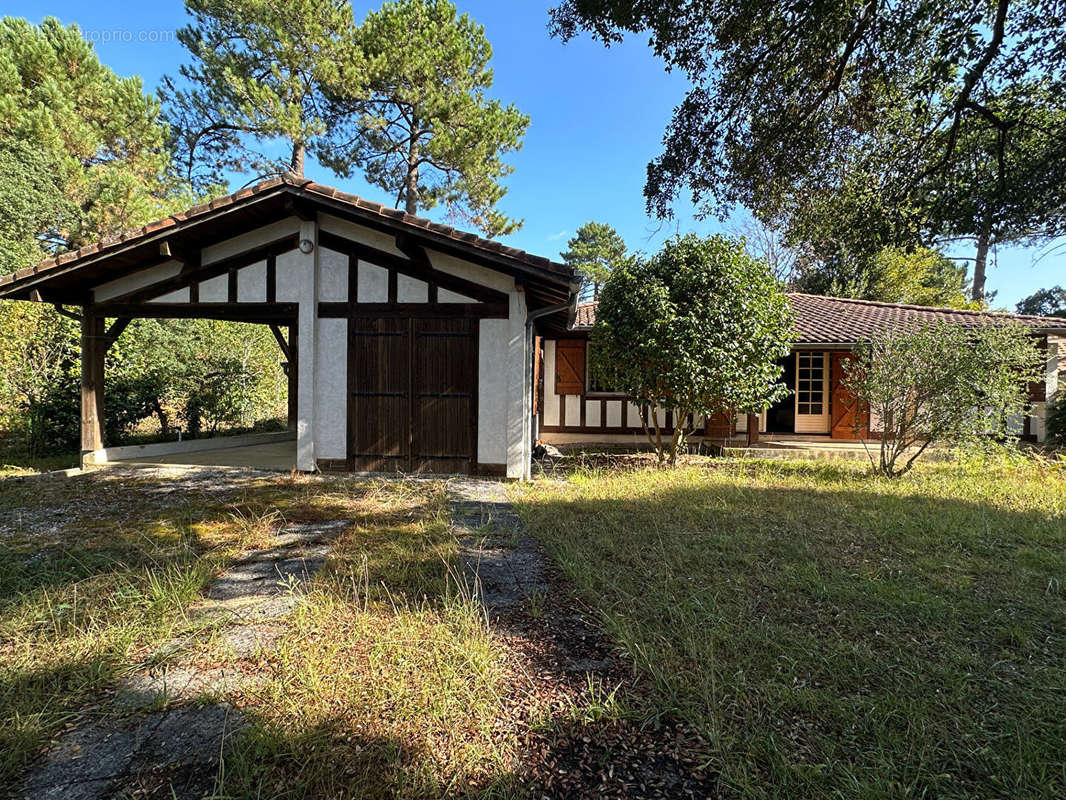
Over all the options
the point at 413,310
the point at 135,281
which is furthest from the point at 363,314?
the point at 135,281

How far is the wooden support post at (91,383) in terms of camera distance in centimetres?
692

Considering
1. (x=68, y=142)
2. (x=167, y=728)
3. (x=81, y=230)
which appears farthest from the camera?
(x=81, y=230)

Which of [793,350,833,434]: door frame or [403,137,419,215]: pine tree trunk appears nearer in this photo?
[793,350,833,434]: door frame

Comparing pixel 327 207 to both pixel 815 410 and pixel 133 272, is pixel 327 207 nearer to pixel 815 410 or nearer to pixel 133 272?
pixel 133 272

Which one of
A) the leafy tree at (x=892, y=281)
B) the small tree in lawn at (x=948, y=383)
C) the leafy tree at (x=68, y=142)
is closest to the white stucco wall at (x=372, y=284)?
the small tree in lawn at (x=948, y=383)

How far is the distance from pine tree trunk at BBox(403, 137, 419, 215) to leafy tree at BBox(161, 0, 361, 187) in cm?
237

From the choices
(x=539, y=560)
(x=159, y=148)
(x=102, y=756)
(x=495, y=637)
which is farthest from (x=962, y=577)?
(x=159, y=148)

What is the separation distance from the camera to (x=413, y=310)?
6555mm

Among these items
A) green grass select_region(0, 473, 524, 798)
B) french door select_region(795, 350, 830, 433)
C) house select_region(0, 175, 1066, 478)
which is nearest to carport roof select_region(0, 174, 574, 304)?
house select_region(0, 175, 1066, 478)

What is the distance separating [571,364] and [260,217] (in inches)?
258

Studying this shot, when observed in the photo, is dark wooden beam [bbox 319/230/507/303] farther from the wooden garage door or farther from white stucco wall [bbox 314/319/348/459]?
white stucco wall [bbox 314/319/348/459]

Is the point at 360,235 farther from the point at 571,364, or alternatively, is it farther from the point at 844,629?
the point at 844,629

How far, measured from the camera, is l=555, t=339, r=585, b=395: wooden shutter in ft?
35.5

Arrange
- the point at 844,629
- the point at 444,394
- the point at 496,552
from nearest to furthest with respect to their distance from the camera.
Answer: the point at 844,629 → the point at 496,552 → the point at 444,394
